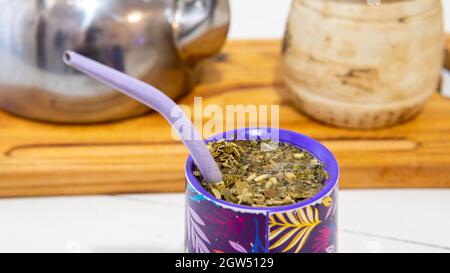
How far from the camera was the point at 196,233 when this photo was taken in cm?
38

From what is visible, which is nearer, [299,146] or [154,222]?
[299,146]

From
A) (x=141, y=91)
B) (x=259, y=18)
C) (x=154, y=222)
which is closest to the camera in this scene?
(x=141, y=91)

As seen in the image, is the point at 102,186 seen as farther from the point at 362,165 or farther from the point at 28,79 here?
the point at 362,165

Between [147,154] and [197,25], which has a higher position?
[197,25]

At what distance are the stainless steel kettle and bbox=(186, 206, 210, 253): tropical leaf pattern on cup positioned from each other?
0.88 ft

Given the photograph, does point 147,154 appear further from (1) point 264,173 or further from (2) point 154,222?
(1) point 264,173

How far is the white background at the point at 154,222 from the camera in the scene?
0.53 meters

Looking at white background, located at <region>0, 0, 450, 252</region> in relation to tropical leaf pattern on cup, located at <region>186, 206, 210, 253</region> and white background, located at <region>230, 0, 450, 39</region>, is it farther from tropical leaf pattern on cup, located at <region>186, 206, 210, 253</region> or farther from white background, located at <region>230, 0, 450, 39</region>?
white background, located at <region>230, 0, 450, 39</region>

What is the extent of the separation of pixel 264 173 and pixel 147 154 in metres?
0.24

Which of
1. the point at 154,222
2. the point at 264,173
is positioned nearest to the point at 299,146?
the point at 264,173

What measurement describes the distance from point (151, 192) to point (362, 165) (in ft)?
0.65

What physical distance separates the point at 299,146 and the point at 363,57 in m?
0.21

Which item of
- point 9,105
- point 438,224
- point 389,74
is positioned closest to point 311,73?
point 389,74

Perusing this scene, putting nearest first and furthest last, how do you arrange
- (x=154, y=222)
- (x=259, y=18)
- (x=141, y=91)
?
(x=141, y=91) → (x=154, y=222) → (x=259, y=18)
